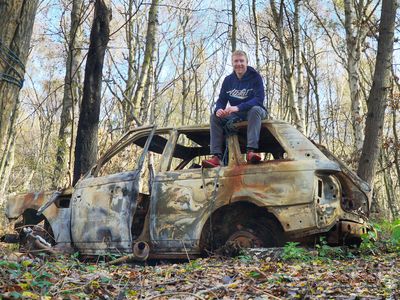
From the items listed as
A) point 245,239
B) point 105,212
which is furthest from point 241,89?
point 105,212

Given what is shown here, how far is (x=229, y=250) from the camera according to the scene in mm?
5484

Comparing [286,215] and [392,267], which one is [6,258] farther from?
[392,267]

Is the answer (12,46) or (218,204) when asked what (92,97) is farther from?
(12,46)

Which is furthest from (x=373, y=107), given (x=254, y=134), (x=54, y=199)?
(x=54, y=199)

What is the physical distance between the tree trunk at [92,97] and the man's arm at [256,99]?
13.2 ft

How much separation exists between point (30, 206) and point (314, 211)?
13.3 ft

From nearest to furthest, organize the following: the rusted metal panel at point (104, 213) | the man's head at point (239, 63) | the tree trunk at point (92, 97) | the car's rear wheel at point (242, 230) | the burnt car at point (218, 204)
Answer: the burnt car at point (218, 204) < the car's rear wheel at point (242, 230) < the rusted metal panel at point (104, 213) < the man's head at point (239, 63) < the tree trunk at point (92, 97)

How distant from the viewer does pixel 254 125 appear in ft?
18.9

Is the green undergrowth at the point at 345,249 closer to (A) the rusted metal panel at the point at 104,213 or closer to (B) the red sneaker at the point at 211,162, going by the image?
(B) the red sneaker at the point at 211,162

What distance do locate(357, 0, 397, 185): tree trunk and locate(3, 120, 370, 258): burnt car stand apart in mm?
2115

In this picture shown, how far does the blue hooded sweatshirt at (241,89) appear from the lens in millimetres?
6332

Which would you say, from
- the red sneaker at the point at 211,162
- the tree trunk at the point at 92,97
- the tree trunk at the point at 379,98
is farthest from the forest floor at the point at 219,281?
the tree trunk at the point at 92,97

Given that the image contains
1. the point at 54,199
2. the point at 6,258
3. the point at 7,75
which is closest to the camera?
the point at 6,258

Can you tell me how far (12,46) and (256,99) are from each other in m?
3.05
